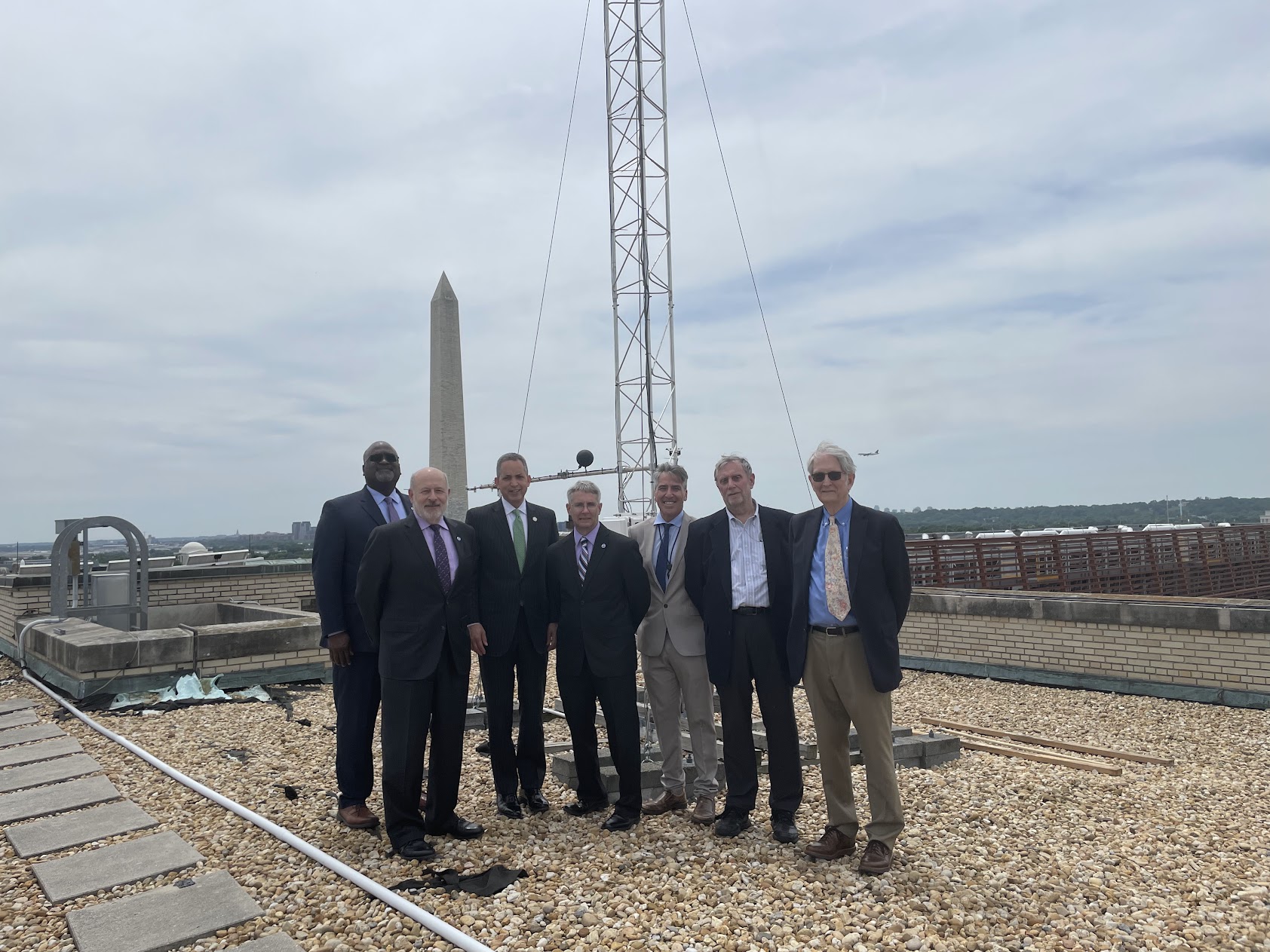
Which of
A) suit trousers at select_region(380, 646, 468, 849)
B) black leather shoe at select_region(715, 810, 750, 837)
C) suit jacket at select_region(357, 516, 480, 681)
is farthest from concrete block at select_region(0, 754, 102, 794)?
black leather shoe at select_region(715, 810, 750, 837)

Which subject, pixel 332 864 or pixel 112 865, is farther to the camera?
pixel 112 865

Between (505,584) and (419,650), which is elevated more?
(505,584)

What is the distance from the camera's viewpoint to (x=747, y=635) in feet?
13.3

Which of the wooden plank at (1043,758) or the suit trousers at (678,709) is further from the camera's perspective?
the wooden plank at (1043,758)

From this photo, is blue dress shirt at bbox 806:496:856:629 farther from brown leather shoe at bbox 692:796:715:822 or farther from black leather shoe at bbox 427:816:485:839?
black leather shoe at bbox 427:816:485:839

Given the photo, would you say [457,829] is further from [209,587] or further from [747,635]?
[209,587]

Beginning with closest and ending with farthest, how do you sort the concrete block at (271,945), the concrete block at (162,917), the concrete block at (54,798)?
the concrete block at (271,945) < the concrete block at (162,917) < the concrete block at (54,798)

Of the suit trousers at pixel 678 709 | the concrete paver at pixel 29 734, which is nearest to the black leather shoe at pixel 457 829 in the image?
the suit trousers at pixel 678 709

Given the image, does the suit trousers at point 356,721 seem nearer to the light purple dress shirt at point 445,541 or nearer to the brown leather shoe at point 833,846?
the light purple dress shirt at point 445,541

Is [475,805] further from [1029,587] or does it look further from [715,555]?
[1029,587]

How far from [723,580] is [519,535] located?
1.13 metres

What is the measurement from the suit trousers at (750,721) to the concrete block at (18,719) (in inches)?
234

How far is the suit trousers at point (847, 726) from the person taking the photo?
3.65 m

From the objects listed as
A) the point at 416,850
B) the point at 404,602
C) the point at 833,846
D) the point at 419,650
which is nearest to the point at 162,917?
the point at 416,850
